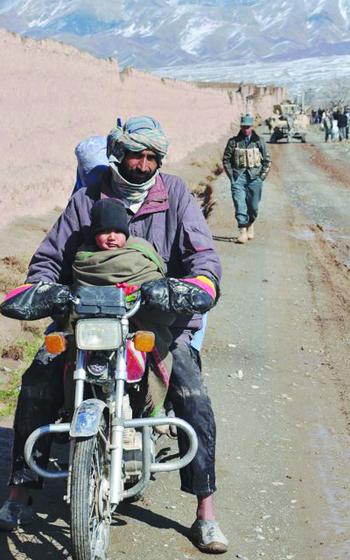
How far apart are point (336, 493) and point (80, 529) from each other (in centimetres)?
211

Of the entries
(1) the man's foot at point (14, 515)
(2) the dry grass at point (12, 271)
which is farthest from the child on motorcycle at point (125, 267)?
(2) the dry grass at point (12, 271)

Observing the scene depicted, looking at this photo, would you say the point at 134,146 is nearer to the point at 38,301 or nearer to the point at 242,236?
the point at 38,301

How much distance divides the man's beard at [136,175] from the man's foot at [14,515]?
1574 mm

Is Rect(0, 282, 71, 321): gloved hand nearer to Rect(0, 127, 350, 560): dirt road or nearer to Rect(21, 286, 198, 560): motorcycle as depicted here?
Rect(21, 286, 198, 560): motorcycle

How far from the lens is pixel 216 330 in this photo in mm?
8836

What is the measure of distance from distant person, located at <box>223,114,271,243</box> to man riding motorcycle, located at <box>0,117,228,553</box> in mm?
8593

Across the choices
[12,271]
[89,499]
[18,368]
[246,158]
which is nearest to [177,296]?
[89,499]

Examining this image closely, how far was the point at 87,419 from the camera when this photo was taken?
12.0ft

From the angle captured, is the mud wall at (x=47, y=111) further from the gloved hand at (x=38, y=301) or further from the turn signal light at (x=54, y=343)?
the turn signal light at (x=54, y=343)

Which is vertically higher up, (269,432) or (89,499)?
(89,499)

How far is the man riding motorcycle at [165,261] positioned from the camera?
14.2ft

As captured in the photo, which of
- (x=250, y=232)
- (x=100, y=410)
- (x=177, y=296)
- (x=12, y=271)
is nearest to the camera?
(x=100, y=410)

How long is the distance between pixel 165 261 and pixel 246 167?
9.04m

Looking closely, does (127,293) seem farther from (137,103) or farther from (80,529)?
(137,103)
